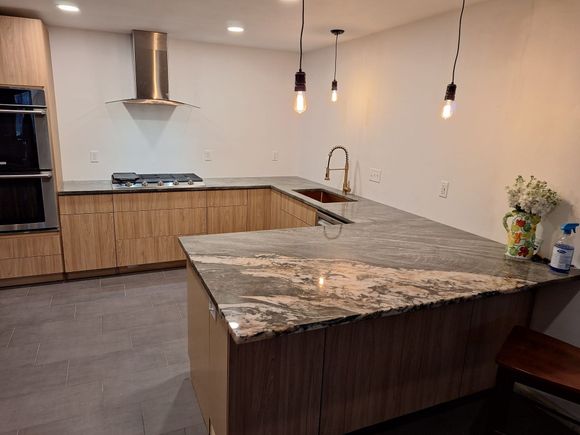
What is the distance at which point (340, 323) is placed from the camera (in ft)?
4.44

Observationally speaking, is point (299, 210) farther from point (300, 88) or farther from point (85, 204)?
point (85, 204)

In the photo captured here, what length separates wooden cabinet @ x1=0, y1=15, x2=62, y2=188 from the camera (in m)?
2.95

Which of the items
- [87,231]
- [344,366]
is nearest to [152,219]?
[87,231]

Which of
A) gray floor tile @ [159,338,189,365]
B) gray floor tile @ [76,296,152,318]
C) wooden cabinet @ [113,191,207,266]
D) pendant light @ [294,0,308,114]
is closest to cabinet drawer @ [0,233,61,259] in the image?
wooden cabinet @ [113,191,207,266]

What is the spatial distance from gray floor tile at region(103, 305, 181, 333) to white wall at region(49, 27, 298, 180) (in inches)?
62.9

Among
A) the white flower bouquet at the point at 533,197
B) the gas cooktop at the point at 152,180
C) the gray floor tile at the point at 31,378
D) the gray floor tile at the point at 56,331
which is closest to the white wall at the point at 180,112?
the gas cooktop at the point at 152,180

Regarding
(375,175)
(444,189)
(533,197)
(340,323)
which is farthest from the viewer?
(375,175)

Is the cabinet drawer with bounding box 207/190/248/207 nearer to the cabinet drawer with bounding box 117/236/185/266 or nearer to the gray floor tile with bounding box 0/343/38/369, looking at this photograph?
the cabinet drawer with bounding box 117/236/185/266

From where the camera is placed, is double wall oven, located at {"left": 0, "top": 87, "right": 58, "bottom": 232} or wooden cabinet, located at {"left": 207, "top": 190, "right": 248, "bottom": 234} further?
wooden cabinet, located at {"left": 207, "top": 190, "right": 248, "bottom": 234}

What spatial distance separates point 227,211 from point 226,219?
85mm

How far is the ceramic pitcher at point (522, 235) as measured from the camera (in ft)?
6.66

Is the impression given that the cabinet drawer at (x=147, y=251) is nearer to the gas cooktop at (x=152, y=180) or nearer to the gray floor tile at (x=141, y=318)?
the gas cooktop at (x=152, y=180)

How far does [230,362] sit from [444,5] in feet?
7.91

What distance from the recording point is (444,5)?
2.46 metres
